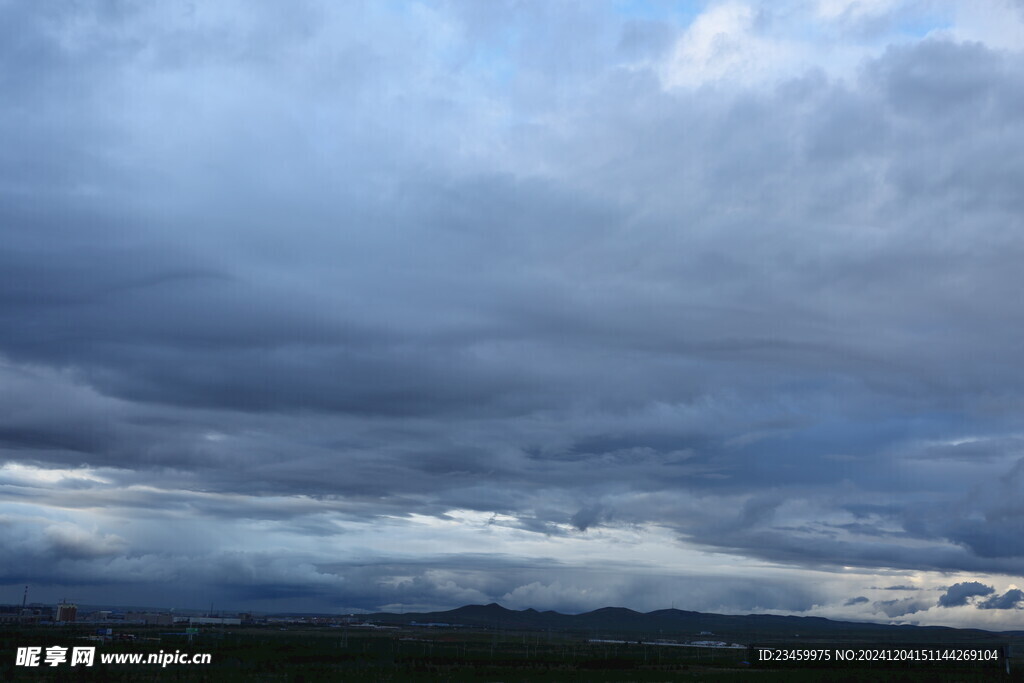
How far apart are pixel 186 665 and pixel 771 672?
3483 inches

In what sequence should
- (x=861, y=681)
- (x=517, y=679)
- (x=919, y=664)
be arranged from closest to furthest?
(x=517, y=679) → (x=861, y=681) → (x=919, y=664)

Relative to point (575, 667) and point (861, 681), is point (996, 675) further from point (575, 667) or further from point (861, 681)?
point (575, 667)

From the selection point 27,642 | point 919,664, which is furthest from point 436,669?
point 919,664

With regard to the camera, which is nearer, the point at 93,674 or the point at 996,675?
the point at 93,674

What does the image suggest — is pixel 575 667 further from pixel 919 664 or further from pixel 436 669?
pixel 919 664

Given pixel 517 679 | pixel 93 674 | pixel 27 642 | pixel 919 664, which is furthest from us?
pixel 919 664

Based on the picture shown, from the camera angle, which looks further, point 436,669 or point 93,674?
point 436,669

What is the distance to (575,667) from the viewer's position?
483 ft

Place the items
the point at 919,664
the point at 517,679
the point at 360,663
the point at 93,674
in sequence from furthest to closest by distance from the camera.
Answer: the point at 919,664
the point at 360,663
the point at 517,679
the point at 93,674

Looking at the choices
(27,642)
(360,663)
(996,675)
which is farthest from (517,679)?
(27,642)

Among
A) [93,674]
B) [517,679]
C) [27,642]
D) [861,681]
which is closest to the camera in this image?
[93,674]

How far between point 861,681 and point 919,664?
193 ft

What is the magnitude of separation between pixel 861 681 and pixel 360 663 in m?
73.1

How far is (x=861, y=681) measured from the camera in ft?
393
